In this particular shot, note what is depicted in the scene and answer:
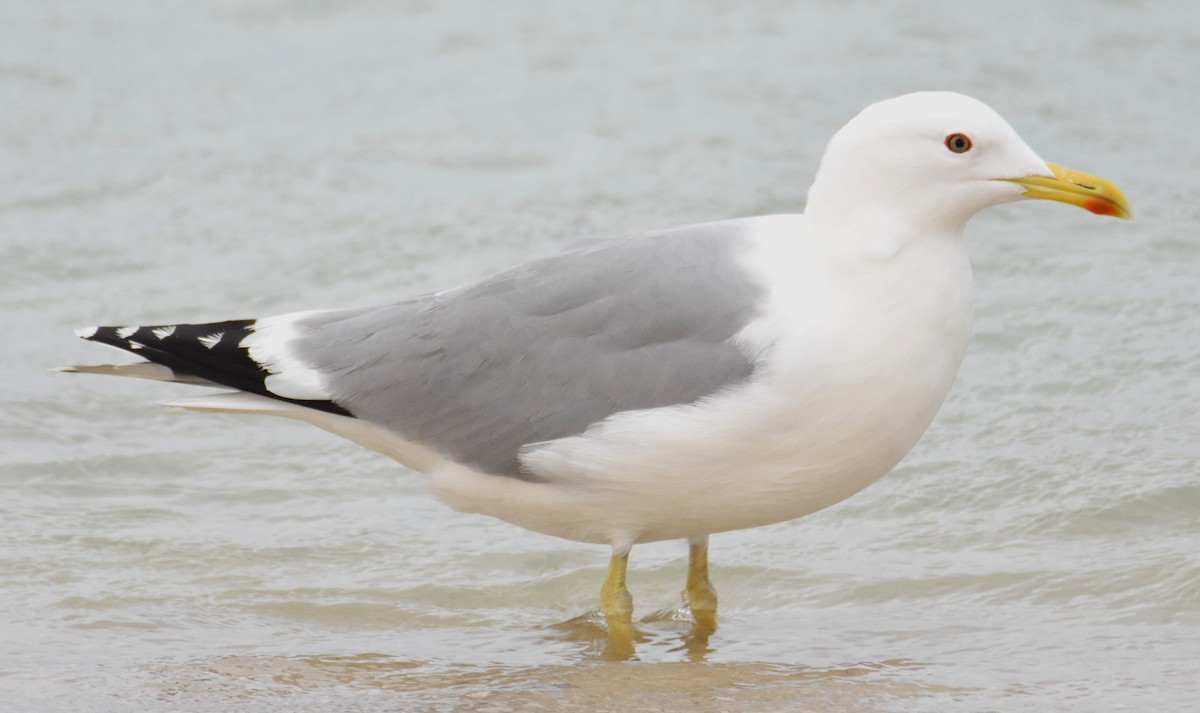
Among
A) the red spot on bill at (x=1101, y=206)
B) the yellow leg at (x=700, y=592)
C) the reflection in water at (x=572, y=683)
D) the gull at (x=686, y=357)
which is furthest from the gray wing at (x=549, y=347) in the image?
the red spot on bill at (x=1101, y=206)

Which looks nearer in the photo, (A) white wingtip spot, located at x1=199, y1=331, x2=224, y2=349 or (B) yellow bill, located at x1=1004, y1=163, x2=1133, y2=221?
(B) yellow bill, located at x1=1004, y1=163, x2=1133, y2=221

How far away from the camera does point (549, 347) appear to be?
463 cm

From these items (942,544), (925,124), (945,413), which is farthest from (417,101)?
(925,124)

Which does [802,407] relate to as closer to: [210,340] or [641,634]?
[641,634]

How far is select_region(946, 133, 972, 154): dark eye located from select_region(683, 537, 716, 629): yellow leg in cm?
143

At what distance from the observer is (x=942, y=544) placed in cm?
569

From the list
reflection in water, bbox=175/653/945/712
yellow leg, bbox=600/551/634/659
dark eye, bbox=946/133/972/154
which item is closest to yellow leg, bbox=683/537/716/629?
yellow leg, bbox=600/551/634/659

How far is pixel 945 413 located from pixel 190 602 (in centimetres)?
301

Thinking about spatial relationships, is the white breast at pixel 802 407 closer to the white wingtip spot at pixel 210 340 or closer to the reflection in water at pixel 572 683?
the reflection in water at pixel 572 683

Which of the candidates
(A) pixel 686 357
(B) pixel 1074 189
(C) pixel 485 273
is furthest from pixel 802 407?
(C) pixel 485 273

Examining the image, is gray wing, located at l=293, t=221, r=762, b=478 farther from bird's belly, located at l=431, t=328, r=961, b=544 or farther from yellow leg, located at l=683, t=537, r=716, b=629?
yellow leg, located at l=683, t=537, r=716, b=629

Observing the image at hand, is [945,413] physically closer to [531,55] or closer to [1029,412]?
[1029,412]

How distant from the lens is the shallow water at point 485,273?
4688 mm

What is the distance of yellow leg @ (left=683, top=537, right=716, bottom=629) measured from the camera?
506 cm
